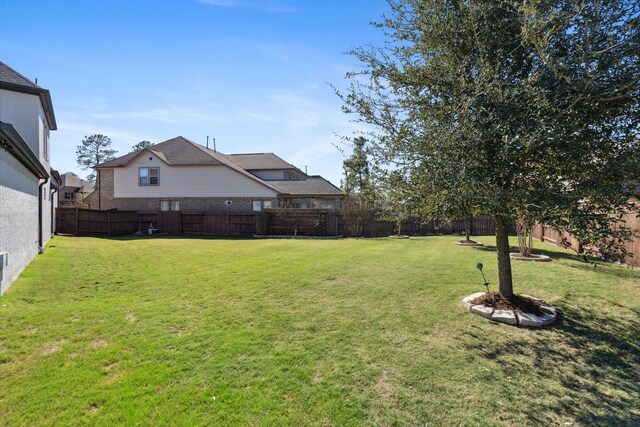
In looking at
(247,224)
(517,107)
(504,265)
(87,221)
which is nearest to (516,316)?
(504,265)

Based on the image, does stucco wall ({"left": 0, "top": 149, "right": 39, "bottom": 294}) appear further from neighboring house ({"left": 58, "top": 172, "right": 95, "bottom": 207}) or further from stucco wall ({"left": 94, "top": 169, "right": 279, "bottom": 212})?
neighboring house ({"left": 58, "top": 172, "right": 95, "bottom": 207})

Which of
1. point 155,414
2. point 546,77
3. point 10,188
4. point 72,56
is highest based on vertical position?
point 72,56

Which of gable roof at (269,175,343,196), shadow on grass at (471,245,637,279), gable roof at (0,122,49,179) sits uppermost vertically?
gable roof at (269,175,343,196)

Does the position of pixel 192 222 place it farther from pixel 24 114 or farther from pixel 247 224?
pixel 24 114

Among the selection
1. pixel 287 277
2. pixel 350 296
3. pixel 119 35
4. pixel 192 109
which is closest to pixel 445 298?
pixel 350 296

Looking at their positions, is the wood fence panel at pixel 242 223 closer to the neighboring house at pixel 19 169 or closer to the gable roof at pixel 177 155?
the gable roof at pixel 177 155

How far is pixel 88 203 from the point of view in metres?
29.0

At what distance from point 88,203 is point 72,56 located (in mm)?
23579

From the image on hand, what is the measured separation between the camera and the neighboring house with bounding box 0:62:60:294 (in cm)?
606

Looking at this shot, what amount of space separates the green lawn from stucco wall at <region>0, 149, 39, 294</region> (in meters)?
0.51

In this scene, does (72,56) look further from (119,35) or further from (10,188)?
(10,188)

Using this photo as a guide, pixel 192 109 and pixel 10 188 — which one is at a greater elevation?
pixel 192 109

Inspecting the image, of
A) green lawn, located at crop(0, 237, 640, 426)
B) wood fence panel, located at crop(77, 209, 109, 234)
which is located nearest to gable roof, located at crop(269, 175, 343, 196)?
wood fence panel, located at crop(77, 209, 109, 234)

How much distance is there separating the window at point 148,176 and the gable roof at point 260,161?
23.7 ft
